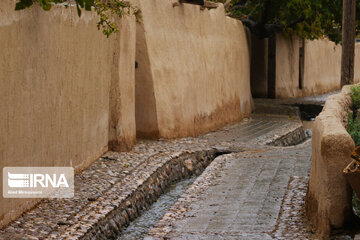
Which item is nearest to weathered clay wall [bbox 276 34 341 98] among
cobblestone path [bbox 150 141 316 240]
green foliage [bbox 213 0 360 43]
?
green foliage [bbox 213 0 360 43]

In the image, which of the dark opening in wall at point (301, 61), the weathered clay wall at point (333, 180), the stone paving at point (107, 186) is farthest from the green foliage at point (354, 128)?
the dark opening in wall at point (301, 61)

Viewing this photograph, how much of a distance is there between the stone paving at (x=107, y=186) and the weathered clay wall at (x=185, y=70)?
41 centimetres

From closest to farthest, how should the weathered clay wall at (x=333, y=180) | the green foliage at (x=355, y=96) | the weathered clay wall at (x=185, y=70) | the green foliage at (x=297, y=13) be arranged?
the weathered clay wall at (x=333, y=180), the green foliage at (x=355, y=96), the weathered clay wall at (x=185, y=70), the green foliage at (x=297, y=13)

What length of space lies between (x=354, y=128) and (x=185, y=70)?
405 centimetres

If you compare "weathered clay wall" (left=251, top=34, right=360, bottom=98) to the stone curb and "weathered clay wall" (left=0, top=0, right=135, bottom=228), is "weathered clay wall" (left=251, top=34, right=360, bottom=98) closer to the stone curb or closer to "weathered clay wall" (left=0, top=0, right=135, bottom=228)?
the stone curb

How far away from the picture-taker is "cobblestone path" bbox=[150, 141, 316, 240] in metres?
5.51

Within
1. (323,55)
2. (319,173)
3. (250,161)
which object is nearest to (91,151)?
(250,161)

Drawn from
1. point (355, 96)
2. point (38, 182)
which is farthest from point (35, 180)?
point (355, 96)

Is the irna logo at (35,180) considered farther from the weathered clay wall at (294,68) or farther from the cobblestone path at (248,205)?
the weathered clay wall at (294,68)

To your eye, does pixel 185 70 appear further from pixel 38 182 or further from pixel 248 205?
pixel 38 182

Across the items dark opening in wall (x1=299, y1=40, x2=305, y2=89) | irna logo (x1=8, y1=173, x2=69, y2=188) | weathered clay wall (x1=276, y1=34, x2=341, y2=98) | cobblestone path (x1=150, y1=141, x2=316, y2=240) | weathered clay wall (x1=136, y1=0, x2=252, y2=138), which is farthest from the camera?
dark opening in wall (x1=299, y1=40, x2=305, y2=89)

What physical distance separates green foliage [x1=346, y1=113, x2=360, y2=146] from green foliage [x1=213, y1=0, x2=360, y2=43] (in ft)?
22.1

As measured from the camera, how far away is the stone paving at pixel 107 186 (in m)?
5.56

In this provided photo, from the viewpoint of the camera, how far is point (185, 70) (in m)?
11.4
